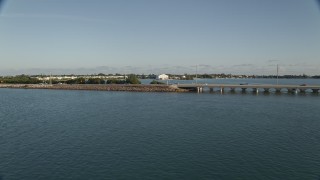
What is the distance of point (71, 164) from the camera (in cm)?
1506

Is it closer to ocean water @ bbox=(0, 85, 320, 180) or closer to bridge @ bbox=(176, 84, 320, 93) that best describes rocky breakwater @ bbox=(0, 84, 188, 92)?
bridge @ bbox=(176, 84, 320, 93)

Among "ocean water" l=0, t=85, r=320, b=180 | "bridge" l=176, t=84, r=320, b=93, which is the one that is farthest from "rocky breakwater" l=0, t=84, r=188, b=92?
"ocean water" l=0, t=85, r=320, b=180

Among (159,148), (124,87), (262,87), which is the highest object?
(124,87)

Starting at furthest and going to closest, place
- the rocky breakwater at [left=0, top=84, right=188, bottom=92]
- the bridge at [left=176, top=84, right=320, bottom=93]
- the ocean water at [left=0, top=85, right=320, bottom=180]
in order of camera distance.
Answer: the rocky breakwater at [left=0, top=84, right=188, bottom=92] < the bridge at [left=176, top=84, right=320, bottom=93] < the ocean water at [left=0, top=85, right=320, bottom=180]

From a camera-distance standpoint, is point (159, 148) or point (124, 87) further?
point (124, 87)

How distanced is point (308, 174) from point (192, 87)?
60695 mm

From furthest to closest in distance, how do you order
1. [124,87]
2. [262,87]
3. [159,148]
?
[124,87]
[262,87]
[159,148]

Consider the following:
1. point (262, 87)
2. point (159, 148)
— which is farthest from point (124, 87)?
point (159, 148)

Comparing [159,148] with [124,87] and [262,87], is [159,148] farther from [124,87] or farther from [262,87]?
[124,87]

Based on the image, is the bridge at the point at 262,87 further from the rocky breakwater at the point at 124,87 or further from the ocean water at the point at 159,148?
the ocean water at the point at 159,148

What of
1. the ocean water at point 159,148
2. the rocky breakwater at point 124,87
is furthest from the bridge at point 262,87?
the ocean water at point 159,148

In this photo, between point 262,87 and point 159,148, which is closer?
point 159,148

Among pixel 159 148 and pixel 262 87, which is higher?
pixel 262 87

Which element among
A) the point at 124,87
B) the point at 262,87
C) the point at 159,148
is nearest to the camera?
the point at 159,148
